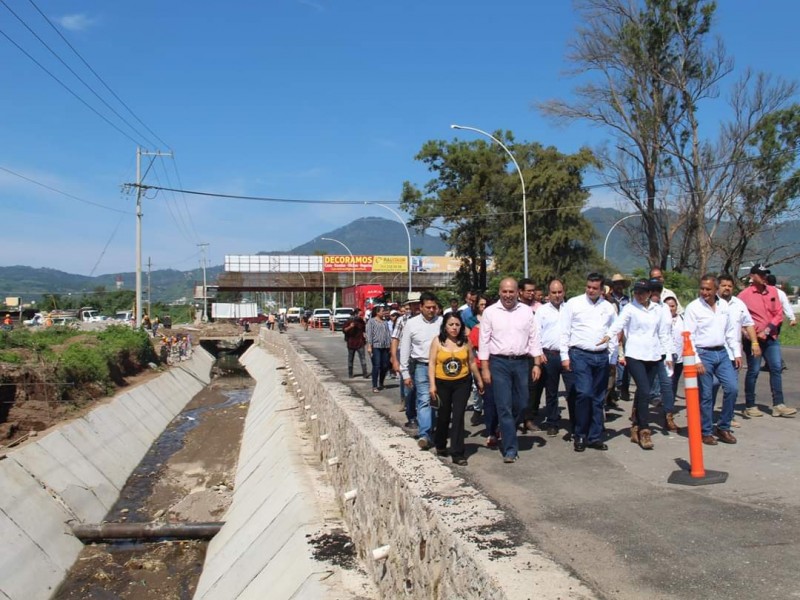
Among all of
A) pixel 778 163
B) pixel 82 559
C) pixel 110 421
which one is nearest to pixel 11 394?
pixel 110 421

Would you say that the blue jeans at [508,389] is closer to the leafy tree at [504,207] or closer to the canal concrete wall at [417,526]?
the canal concrete wall at [417,526]

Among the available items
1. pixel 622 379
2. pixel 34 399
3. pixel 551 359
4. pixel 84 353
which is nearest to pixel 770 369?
pixel 622 379

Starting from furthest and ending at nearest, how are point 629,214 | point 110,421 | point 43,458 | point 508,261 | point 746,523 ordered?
point 508,261, point 629,214, point 110,421, point 43,458, point 746,523

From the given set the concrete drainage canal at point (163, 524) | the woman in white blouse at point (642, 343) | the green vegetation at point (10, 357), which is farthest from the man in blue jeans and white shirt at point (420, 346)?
the green vegetation at point (10, 357)

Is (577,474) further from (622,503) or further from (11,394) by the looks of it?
(11,394)

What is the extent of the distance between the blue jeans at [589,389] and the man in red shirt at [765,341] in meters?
2.64

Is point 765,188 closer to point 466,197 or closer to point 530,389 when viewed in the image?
point 466,197

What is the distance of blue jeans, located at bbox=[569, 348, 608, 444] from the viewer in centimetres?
747

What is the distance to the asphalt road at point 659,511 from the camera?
3.99m

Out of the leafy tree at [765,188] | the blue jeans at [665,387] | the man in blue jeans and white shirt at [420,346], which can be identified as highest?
the leafy tree at [765,188]

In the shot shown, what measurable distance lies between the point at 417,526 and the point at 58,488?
1162 centimetres

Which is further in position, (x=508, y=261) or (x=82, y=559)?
(x=508, y=261)

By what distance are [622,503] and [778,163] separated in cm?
3354

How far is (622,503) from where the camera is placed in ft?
18.3
